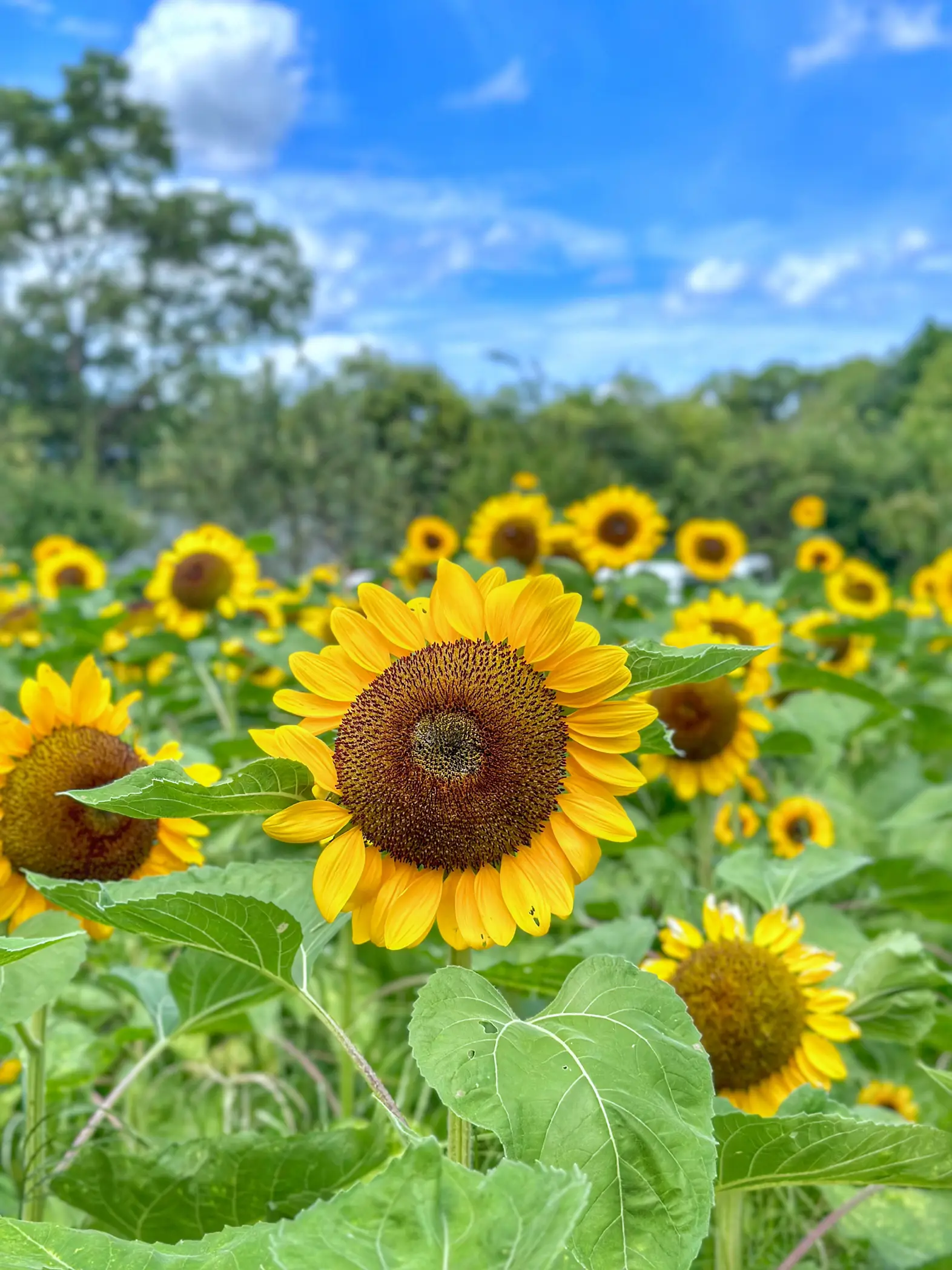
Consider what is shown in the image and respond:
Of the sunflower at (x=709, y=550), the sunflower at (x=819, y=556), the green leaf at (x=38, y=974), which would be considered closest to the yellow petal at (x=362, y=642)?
the green leaf at (x=38, y=974)

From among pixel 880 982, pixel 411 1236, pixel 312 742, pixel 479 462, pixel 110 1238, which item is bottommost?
pixel 880 982

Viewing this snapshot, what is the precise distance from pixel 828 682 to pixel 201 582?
210cm

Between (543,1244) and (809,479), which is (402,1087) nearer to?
(543,1244)

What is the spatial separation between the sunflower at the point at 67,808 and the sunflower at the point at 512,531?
270 centimetres

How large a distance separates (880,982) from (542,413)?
2313 centimetres

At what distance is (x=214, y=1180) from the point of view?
1.28 metres

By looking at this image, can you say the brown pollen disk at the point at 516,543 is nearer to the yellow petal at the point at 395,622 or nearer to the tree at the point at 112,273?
the yellow petal at the point at 395,622

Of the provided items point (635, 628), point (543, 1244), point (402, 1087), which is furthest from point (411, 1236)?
point (635, 628)

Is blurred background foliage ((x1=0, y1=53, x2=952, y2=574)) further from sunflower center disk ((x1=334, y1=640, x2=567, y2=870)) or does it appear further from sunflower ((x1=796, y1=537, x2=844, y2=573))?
sunflower center disk ((x1=334, y1=640, x2=567, y2=870))

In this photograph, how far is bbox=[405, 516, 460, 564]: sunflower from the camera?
4961 mm

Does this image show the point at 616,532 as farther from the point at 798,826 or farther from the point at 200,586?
the point at 798,826

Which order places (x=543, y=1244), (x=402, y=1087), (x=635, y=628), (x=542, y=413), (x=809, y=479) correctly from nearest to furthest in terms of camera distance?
1. (x=543, y=1244)
2. (x=402, y=1087)
3. (x=635, y=628)
4. (x=542, y=413)
5. (x=809, y=479)

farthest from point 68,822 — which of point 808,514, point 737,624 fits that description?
point 808,514

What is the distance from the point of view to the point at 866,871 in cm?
249
